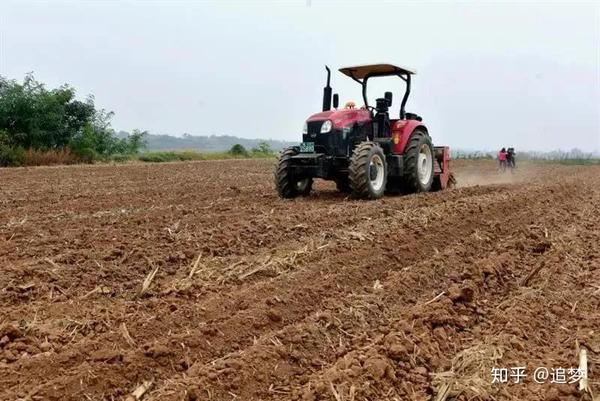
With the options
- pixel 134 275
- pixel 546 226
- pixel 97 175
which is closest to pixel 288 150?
pixel 546 226

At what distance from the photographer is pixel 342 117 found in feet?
32.9

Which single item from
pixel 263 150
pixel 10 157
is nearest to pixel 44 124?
pixel 10 157

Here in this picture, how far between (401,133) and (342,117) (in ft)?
4.30

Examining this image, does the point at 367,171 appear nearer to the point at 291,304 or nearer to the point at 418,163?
the point at 418,163

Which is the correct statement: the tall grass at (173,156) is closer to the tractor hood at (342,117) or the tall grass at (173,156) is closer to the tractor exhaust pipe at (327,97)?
the tractor exhaust pipe at (327,97)

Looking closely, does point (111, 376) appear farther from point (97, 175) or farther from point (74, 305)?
point (97, 175)

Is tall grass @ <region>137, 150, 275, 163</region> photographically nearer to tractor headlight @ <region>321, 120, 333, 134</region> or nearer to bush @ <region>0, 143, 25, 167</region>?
bush @ <region>0, 143, 25, 167</region>

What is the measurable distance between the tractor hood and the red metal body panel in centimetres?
68

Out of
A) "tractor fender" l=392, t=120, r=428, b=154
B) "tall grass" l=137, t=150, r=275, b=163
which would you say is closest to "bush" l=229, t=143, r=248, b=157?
"tall grass" l=137, t=150, r=275, b=163

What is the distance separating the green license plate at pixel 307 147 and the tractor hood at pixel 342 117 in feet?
1.48

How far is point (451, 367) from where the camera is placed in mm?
3531

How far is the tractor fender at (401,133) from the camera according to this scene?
1070cm

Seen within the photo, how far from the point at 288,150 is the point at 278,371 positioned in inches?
273

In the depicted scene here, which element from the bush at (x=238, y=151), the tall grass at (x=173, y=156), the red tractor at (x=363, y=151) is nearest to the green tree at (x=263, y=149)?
the bush at (x=238, y=151)
